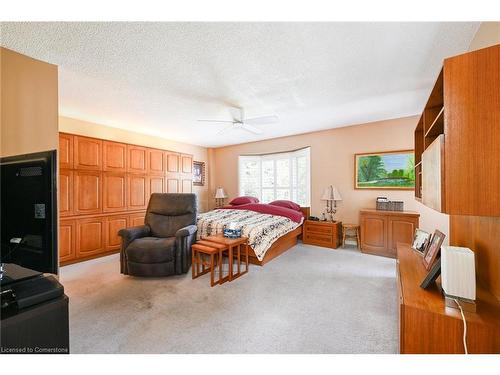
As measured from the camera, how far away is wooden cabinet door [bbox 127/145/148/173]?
4.03 m

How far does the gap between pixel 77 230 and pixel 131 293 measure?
1798 millimetres

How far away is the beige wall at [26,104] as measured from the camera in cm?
168

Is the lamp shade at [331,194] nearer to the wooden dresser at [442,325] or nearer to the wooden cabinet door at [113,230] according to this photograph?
the wooden dresser at [442,325]

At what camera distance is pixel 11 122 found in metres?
1.70

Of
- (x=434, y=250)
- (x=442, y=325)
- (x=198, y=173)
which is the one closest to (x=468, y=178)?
(x=442, y=325)

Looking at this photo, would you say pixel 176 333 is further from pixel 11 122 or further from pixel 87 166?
pixel 87 166

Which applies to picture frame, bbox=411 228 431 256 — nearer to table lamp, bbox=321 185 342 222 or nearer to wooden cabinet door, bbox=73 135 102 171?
table lamp, bbox=321 185 342 222

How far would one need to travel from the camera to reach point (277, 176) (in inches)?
211

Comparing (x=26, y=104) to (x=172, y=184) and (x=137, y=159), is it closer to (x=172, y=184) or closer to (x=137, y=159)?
(x=137, y=159)

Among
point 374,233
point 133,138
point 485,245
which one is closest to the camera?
point 485,245

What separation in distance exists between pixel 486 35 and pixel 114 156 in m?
4.78

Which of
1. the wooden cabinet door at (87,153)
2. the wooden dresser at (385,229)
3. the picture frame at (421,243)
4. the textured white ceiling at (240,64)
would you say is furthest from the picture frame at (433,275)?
the wooden cabinet door at (87,153)

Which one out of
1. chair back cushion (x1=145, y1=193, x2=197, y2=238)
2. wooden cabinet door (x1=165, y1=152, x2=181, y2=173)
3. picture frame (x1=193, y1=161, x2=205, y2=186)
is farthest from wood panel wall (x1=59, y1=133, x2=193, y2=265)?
picture frame (x1=193, y1=161, x2=205, y2=186)

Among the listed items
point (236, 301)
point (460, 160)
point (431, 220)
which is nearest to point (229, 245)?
point (236, 301)
